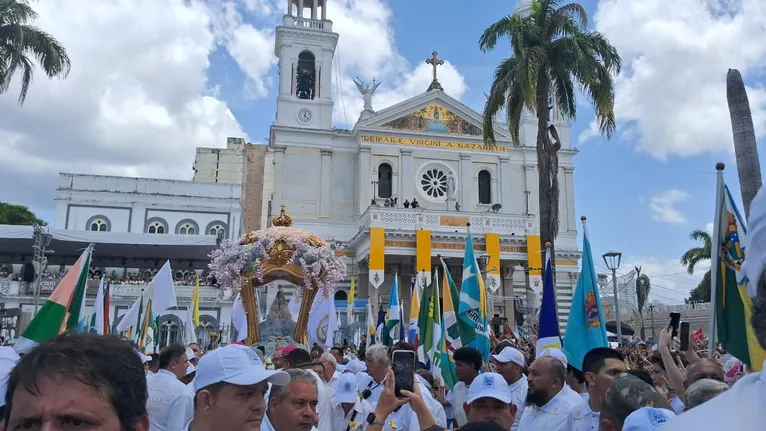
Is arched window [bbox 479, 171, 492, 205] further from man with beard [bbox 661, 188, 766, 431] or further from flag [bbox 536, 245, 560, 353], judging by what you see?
man with beard [bbox 661, 188, 766, 431]

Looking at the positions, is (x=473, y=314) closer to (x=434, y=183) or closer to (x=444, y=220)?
(x=444, y=220)

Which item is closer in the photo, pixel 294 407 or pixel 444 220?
pixel 294 407

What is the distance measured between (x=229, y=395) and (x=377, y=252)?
25.9 meters

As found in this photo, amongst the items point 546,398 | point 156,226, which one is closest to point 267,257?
point 546,398

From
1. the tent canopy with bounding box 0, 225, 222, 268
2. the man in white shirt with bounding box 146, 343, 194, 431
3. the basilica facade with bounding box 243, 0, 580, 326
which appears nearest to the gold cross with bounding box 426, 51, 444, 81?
the basilica facade with bounding box 243, 0, 580, 326

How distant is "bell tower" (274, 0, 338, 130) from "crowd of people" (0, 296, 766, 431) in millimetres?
29304

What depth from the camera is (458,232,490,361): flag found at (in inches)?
361

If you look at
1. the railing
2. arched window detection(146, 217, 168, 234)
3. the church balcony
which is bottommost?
the railing

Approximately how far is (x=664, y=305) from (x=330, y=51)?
2803 centimetres

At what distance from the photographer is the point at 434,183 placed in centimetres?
3594

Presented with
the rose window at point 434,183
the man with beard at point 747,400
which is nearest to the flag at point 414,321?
the man with beard at point 747,400

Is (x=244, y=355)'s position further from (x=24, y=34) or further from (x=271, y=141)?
(x=271, y=141)

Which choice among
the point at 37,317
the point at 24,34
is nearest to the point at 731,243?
the point at 37,317

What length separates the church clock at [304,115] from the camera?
35188 millimetres
